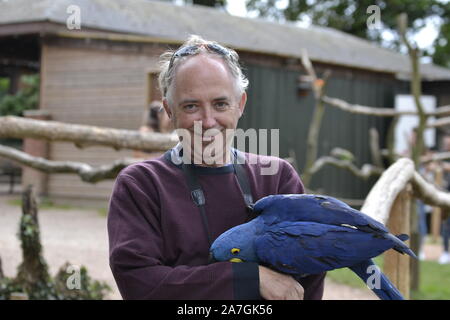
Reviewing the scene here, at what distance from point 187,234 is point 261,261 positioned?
0.21 m

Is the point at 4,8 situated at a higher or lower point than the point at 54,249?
higher

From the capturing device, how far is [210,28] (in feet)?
41.9

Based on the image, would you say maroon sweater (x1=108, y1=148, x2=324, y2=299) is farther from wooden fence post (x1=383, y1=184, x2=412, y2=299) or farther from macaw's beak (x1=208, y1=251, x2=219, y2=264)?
wooden fence post (x1=383, y1=184, x2=412, y2=299)

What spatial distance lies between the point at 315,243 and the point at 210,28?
1181cm

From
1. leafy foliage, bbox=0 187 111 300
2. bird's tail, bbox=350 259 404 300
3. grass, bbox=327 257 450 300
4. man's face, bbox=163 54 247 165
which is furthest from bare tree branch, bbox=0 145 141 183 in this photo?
grass, bbox=327 257 450 300

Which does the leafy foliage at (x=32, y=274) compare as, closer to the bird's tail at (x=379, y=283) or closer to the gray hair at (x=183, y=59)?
the gray hair at (x=183, y=59)

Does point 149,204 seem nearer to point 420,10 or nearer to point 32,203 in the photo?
point 32,203

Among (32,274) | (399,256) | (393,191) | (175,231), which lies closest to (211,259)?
(175,231)

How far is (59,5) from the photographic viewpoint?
1094 cm

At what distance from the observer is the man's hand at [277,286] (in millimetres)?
1380

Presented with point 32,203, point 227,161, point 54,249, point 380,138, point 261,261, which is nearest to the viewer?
point 261,261

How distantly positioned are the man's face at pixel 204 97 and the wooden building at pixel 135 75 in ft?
24.9

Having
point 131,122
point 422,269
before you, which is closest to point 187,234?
point 422,269

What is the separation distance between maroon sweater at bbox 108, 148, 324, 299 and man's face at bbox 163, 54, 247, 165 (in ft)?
0.41
